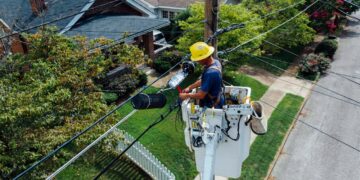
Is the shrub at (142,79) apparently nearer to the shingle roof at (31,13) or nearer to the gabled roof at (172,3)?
the shingle roof at (31,13)

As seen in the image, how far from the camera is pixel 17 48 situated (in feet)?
61.7

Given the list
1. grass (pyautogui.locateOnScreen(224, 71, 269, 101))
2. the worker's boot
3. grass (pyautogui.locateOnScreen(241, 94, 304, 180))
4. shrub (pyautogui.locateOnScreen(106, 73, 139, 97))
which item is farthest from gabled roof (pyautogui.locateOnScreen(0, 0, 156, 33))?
the worker's boot

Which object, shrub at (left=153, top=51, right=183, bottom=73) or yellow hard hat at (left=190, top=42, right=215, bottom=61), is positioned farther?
shrub at (left=153, top=51, right=183, bottom=73)

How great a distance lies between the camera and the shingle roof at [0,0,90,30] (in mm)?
19062

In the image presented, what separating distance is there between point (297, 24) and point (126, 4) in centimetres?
1131

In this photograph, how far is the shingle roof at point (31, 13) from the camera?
19.1 m

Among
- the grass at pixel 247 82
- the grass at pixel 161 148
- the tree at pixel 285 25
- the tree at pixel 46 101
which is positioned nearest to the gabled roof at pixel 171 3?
the tree at pixel 285 25

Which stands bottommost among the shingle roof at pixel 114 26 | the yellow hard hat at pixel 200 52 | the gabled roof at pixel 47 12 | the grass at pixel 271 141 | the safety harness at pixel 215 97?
the grass at pixel 271 141

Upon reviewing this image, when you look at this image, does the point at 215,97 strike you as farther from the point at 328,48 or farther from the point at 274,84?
the point at 328,48

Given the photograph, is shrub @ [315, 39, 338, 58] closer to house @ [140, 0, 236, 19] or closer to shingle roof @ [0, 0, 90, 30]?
house @ [140, 0, 236, 19]

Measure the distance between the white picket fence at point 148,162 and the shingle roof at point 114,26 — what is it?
7.82 m

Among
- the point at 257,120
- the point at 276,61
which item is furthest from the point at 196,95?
the point at 276,61

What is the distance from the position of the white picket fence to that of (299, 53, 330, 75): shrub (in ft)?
45.1

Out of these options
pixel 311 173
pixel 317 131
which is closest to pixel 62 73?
pixel 311 173
